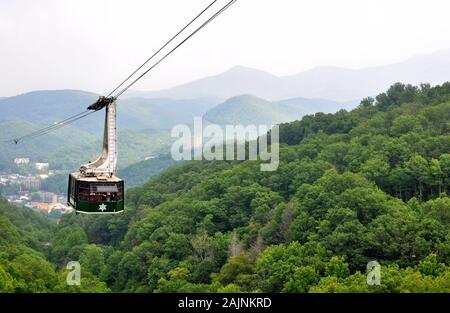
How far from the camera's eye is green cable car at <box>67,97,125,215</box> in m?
20.2

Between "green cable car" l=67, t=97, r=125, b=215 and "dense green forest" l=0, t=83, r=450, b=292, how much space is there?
467 inches

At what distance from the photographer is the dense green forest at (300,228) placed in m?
32.7

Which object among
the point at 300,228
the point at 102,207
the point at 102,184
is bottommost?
the point at 300,228

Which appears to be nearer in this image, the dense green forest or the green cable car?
the green cable car

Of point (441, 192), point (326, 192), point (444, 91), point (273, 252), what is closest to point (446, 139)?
point (441, 192)

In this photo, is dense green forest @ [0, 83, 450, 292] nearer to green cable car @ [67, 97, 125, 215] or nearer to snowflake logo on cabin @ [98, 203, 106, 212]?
green cable car @ [67, 97, 125, 215]

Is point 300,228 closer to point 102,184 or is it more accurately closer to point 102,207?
point 102,207

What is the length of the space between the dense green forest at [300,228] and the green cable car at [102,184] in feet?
38.9

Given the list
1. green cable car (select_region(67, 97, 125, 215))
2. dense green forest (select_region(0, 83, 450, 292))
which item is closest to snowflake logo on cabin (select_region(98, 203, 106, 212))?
green cable car (select_region(67, 97, 125, 215))

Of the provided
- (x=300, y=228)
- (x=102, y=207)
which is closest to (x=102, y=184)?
(x=102, y=207)

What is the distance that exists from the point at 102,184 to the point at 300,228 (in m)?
21.2

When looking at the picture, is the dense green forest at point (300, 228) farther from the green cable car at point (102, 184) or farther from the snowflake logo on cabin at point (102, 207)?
the snowflake logo on cabin at point (102, 207)

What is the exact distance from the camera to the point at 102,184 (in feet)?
66.7

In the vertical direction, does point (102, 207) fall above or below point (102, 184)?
below
